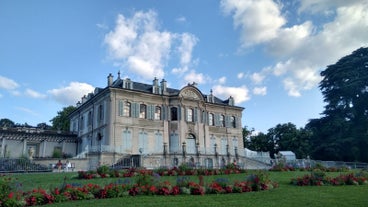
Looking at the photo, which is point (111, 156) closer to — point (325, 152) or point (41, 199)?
point (41, 199)

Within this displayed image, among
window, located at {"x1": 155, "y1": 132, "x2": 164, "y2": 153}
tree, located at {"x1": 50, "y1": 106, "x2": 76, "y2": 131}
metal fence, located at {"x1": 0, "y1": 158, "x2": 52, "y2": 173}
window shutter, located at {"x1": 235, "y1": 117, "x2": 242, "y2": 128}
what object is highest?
tree, located at {"x1": 50, "y1": 106, "x2": 76, "y2": 131}

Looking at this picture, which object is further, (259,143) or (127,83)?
(259,143)

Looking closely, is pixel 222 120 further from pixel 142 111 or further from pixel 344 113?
pixel 344 113

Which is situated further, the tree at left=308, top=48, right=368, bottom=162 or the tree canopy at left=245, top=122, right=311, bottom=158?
the tree canopy at left=245, top=122, right=311, bottom=158

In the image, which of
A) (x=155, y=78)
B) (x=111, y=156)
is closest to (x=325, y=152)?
(x=155, y=78)

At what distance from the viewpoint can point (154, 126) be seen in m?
35.8

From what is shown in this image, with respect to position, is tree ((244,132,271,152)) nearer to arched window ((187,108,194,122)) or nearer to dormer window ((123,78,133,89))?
arched window ((187,108,194,122))

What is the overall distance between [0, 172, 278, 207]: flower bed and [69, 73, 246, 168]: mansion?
17.5m

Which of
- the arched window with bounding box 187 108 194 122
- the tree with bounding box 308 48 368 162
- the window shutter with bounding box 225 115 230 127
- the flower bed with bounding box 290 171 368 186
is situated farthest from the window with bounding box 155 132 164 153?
the flower bed with bounding box 290 171 368 186

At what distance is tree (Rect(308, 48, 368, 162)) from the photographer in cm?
3997

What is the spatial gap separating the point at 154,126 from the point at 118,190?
24924mm

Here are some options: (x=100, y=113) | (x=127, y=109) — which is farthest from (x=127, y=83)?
(x=100, y=113)

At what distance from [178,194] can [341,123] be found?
35.7 m

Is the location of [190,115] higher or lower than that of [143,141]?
higher
